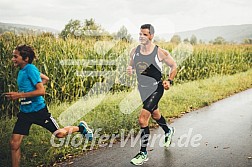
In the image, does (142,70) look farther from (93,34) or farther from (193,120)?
(93,34)

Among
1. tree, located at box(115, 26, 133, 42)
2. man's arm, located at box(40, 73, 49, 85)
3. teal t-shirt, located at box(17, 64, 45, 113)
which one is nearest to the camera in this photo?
teal t-shirt, located at box(17, 64, 45, 113)

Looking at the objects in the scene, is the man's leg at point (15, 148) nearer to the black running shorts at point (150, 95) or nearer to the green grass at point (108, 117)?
the green grass at point (108, 117)

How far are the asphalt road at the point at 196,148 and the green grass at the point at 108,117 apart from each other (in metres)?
0.40

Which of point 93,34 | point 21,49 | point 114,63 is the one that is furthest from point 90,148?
point 93,34

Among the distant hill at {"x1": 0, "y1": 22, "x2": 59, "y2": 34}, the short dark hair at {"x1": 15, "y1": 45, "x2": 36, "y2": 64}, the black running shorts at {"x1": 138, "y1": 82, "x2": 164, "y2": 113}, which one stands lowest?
the black running shorts at {"x1": 138, "y1": 82, "x2": 164, "y2": 113}

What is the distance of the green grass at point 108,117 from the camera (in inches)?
194

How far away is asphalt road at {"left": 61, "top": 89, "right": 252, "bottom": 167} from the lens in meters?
4.67

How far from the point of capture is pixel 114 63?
10.9m

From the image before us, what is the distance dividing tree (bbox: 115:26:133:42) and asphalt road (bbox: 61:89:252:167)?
18.8ft

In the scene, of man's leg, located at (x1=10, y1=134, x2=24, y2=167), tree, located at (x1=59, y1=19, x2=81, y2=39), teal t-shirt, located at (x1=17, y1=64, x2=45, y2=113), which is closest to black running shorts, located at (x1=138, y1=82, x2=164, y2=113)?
teal t-shirt, located at (x1=17, y1=64, x2=45, y2=113)

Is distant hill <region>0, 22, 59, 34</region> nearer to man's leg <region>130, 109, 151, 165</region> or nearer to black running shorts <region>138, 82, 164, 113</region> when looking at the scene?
black running shorts <region>138, 82, 164, 113</region>

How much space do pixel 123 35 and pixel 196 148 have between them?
8630 mm

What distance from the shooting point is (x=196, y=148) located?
5.34m

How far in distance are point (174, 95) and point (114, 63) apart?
7.82ft
